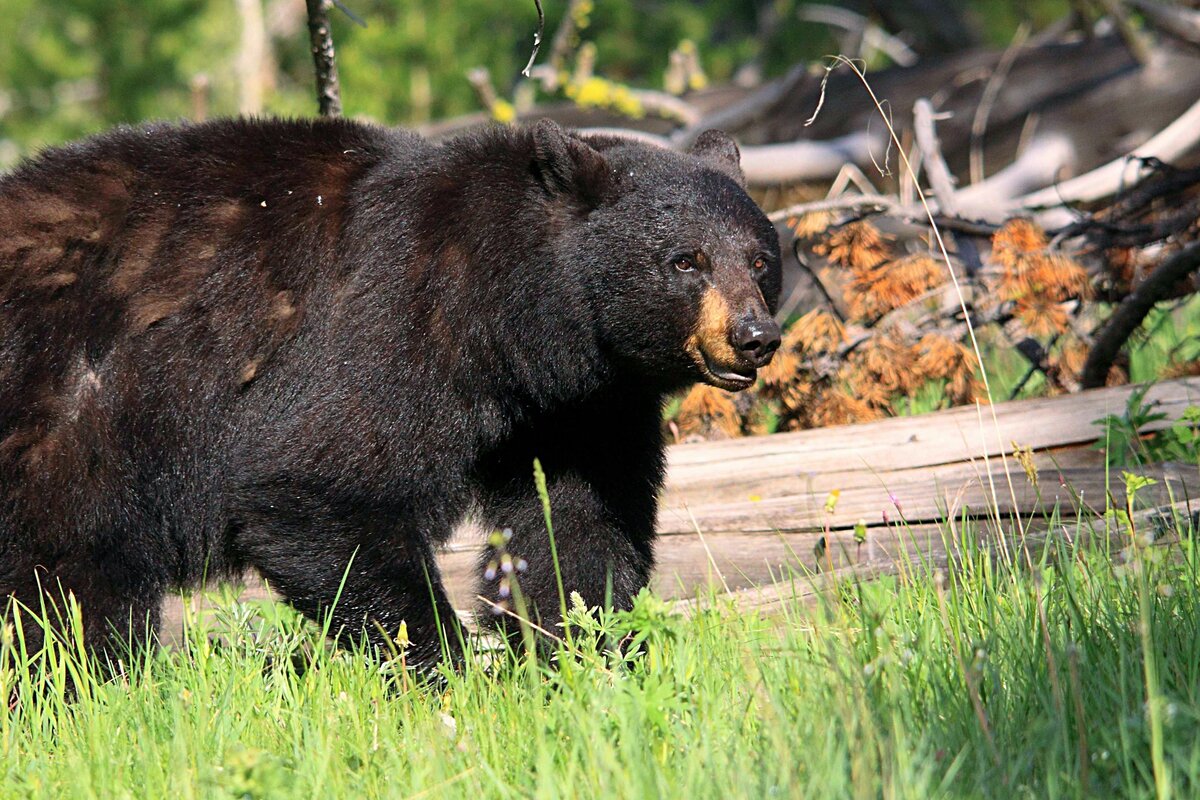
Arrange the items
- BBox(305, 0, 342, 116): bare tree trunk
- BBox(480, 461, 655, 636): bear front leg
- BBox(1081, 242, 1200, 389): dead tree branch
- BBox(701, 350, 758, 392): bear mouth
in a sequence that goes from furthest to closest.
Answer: BBox(1081, 242, 1200, 389): dead tree branch → BBox(305, 0, 342, 116): bare tree trunk → BBox(480, 461, 655, 636): bear front leg → BBox(701, 350, 758, 392): bear mouth

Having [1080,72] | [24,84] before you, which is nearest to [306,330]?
[1080,72]

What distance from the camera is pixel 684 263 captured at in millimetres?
3689

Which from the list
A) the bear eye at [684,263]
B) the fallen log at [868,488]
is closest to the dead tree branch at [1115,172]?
the fallen log at [868,488]

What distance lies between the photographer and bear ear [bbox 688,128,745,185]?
4148 millimetres

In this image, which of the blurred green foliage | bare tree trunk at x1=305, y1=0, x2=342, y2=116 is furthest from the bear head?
the blurred green foliage

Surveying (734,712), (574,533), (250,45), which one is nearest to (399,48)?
(250,45)

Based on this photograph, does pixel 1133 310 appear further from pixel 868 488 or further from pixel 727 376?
pixel 727 376

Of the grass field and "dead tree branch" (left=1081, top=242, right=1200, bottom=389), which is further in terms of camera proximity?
"dead tree branch" (left=1081, top=242, right=1200, bottom=389)

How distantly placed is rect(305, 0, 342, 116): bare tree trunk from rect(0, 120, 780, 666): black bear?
889mm

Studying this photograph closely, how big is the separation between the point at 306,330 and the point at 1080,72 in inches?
257

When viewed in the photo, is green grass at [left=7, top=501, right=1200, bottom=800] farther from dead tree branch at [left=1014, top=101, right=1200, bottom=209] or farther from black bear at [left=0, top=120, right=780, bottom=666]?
dead tree branch at [left=1014, top=101, right=1200, bottom=209]

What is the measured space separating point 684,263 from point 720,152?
69 centimetres

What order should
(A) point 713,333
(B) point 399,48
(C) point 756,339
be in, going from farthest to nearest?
(B) point 399,48
(A) point 713,333
(C) point 756,339

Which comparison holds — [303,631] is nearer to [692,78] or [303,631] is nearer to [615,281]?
[615,281]
